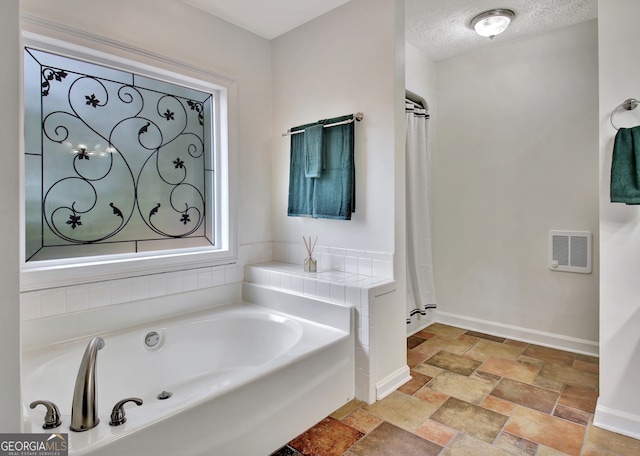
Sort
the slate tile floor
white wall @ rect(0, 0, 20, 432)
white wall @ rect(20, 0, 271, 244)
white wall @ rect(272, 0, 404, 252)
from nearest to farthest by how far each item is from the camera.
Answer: white wall @ rect(0, 0, 20, 432) → the slate tile floor → white wall @ rect(20, 0, 271, 244) → white wall @ rect(272, 0, 404, 252)

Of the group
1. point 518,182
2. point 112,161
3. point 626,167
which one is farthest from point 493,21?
point 112,161

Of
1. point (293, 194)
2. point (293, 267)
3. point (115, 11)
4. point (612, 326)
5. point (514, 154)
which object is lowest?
point (612, 326)

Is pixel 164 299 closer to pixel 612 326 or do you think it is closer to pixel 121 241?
pixel 121 241

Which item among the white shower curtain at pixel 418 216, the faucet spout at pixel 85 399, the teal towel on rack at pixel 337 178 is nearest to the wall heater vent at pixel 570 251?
the white shower curtain at pixel 418 216

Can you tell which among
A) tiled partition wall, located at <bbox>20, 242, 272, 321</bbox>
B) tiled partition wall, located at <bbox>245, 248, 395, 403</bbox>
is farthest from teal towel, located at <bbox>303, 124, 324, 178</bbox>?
tiled partition wall, located at <bbox>20, 242, 272, 321</bbox>

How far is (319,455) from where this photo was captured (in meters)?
1.78

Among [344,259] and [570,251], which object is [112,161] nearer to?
[344,259]

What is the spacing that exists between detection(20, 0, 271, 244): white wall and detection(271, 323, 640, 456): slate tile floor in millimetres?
1638

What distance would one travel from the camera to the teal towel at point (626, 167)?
1.83m

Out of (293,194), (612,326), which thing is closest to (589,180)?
(612,326)

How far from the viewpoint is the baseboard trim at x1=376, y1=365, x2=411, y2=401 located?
7.55ft

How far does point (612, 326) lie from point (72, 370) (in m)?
2.91

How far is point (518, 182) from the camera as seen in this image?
325 cm

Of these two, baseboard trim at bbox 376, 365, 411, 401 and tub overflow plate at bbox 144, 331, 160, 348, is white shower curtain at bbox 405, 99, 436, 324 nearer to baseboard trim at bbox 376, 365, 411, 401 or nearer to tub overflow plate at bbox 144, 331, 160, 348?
baseboard trim at bbox 376, 365, 411, 401
